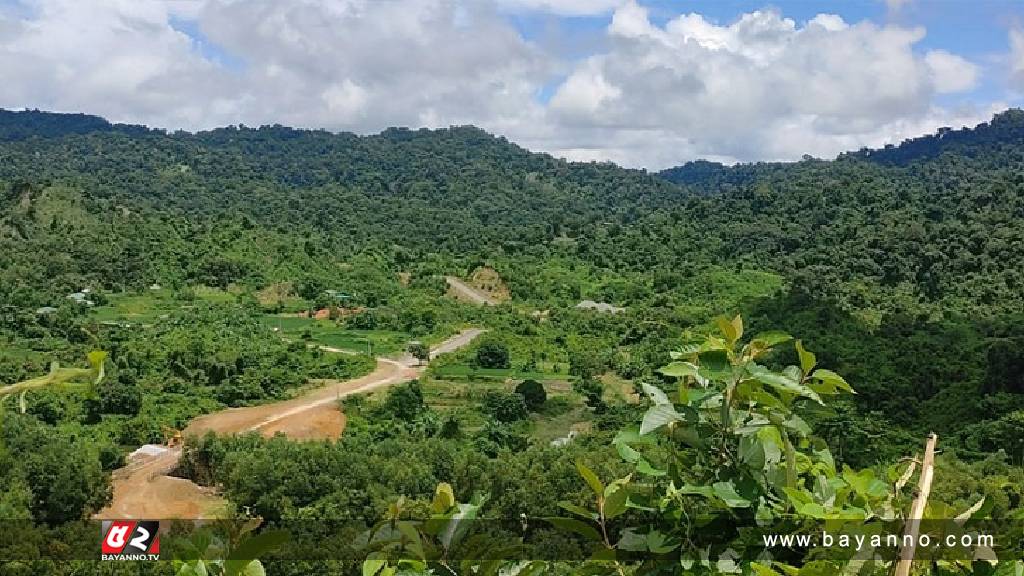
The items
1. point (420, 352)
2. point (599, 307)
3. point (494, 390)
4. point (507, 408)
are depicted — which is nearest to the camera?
point (507, 408)

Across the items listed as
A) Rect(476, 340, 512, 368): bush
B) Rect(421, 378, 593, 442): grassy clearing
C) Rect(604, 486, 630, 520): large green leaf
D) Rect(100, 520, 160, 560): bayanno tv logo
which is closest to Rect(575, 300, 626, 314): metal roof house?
Rect(476, 340, 512, 368): bush

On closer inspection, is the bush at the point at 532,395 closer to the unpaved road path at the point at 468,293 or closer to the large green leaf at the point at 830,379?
the unpaved road path at the point at 468,293

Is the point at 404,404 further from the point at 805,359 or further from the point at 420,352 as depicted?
the point at 805,359

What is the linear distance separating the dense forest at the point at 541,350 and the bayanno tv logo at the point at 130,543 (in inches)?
18.2

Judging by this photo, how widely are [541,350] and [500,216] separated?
52970mm

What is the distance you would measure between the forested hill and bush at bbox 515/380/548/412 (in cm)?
1884

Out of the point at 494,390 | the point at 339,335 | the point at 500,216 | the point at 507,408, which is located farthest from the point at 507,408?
the point at 500,216

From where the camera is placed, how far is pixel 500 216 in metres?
87.6

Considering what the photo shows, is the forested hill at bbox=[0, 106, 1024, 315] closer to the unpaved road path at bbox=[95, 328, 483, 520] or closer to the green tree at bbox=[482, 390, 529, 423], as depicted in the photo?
the unpaved road path at bbox=[95, 328, 483, 520]

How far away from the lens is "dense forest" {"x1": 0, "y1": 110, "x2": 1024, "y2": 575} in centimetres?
143

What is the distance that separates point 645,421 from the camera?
4.25ft

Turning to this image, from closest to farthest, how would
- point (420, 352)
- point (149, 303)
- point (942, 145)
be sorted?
point (420, 352) → point (149, 303) → point (942, 145)

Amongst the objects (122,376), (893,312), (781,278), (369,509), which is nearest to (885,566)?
(369,509)

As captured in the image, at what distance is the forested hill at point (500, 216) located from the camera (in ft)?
141
